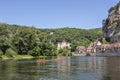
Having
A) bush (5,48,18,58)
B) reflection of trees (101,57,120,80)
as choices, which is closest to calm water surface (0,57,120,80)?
reflection of trees (101,57,120,80)

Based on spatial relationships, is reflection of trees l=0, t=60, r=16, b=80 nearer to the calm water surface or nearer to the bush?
the calm water surface

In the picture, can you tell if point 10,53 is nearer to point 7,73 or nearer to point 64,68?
point 64,68

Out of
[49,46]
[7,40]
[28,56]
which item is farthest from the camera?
[49,46]

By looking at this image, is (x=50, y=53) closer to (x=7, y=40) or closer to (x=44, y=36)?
(x=44, y=36)

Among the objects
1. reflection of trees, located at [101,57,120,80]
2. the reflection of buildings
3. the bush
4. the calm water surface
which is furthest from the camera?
the bush

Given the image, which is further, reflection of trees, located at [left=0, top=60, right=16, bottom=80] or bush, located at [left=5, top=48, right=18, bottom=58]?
bush, located at [left=5, top=48, right=18, bottom=58]

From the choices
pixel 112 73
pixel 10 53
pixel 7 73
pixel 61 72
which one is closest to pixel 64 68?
pixel 61 72

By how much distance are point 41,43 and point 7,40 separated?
26.0 metres

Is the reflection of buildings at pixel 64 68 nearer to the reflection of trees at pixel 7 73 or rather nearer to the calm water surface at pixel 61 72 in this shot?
the calm water surface at pixel 61 72

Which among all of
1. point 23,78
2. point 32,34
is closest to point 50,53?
point 32,34

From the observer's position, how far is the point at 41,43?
17712 centimetres

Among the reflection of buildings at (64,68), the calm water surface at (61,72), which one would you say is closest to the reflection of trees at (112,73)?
the calm water surface at (61,72)

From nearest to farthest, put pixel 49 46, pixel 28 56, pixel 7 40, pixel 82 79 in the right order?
1. pixel 82 79
2. pixel 7 40
3. pixel 28 56
4. pixel 49 46

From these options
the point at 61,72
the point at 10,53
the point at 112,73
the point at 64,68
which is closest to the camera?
the point at 112,73
